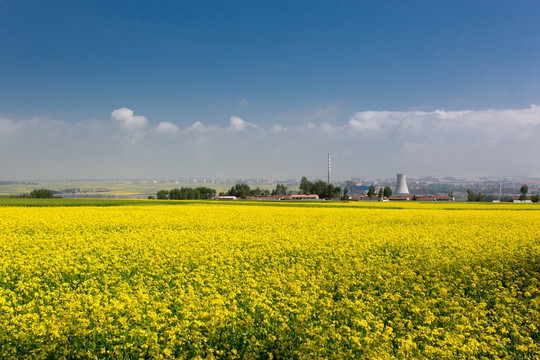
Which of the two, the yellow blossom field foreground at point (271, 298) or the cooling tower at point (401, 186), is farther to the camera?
the cooling tower at point (401, 186)

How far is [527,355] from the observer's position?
5.94 meters

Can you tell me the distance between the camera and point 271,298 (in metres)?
7.39

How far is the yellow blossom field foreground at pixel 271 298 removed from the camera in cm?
582

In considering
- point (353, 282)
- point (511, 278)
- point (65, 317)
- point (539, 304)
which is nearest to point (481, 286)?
point (539, 304)

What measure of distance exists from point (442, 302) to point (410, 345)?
3.45 metres

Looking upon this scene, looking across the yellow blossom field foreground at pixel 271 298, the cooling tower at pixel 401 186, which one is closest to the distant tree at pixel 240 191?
the cooling tower at pixel 401 186

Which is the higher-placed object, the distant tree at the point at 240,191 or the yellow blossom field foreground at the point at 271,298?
the distant tree at the point at 240,191

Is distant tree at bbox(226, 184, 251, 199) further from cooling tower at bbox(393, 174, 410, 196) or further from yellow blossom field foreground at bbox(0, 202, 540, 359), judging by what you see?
yellow blossom field foreground at bbox(0, 202, 540, 359)

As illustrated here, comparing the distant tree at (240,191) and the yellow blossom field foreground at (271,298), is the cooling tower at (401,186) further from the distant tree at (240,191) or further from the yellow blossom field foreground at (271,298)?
the yellow blossom field foreground at (271,298)

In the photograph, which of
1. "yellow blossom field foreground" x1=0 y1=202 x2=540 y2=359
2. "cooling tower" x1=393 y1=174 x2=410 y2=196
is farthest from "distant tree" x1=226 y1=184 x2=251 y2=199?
"yellow blossom field foreground" x1=0 y1=202 x2=540 y2=359

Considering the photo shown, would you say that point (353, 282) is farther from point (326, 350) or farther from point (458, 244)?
point (458, 244)

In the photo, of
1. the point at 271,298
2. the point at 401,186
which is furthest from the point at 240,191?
the point at 271,298

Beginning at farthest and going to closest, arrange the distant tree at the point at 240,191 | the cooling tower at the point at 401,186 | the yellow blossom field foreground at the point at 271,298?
the cooling tower at the point at 401,186 → the distant tree at the point at 240,191 → the yellow blossom field foreground at the point at 271,298

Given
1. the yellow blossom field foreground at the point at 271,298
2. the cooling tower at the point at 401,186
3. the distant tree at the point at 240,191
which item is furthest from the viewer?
the cooling tower at the point at 401,186
